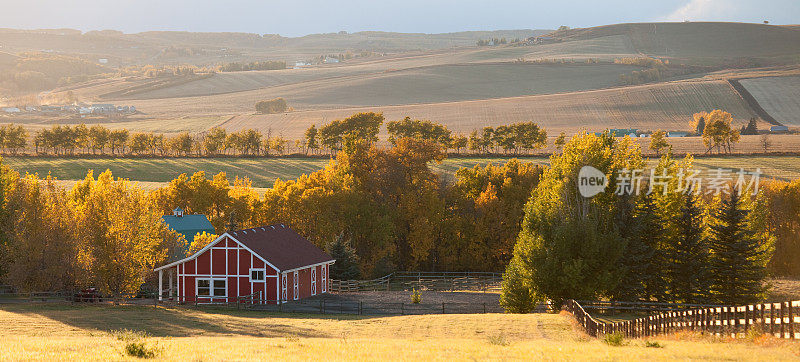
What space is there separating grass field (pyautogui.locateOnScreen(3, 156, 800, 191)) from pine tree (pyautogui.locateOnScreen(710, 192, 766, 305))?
58.4m

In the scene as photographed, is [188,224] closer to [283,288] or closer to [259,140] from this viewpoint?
[283,288]

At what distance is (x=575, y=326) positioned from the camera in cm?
3294

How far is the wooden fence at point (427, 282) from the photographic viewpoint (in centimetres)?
6341

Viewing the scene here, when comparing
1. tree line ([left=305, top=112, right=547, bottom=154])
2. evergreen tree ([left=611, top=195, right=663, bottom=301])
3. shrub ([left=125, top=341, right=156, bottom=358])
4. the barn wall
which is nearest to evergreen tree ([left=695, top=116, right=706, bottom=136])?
tree line ([left=305, top=112, right=547, bottom=154])

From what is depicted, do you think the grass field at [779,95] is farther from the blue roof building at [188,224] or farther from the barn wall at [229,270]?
the barn wall at [229,270]

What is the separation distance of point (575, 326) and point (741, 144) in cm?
10369

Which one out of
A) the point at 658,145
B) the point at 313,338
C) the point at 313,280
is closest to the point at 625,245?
the point at 313,338

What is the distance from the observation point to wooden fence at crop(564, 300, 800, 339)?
21.0m

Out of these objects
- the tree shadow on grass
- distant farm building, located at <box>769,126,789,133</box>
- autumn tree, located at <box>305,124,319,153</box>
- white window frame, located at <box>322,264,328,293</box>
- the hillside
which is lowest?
white window frame, located at <box>322,264,328,293</box>

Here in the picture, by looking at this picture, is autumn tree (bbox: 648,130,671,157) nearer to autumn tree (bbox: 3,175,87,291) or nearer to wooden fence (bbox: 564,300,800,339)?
autumn tree (bbox: 3,175,87,291)

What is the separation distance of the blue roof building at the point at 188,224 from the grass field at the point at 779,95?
12357 cm

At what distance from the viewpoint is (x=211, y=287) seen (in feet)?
173

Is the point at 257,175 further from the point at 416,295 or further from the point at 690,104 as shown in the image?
the point at 690,104

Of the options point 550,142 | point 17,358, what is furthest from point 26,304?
point 550,142
